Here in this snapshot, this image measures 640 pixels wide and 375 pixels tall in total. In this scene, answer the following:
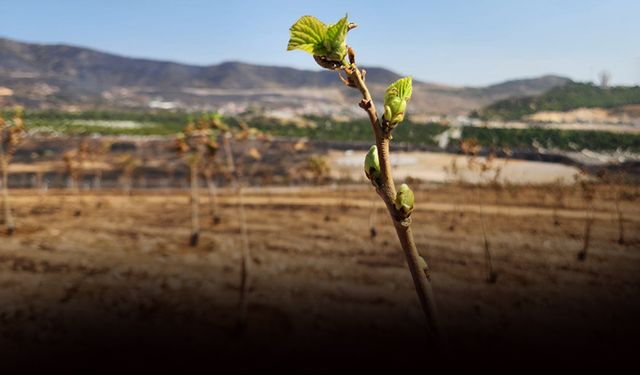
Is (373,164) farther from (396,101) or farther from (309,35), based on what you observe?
(309,35)

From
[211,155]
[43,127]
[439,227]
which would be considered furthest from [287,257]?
[43,127]

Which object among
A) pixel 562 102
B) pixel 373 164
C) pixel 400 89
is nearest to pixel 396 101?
pixel 400 89

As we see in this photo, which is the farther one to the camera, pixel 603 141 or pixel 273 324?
pixel 603 141

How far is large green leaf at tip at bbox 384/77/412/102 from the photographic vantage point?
6.63 ft

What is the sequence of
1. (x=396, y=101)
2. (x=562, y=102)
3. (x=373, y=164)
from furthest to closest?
(x=562, y=102) < (x=373, y=164) < (x=396, y=101)

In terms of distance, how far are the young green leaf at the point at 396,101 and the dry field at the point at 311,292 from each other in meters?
1.18

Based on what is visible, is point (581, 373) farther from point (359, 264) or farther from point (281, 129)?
point (281, 129)

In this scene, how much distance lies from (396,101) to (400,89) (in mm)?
71

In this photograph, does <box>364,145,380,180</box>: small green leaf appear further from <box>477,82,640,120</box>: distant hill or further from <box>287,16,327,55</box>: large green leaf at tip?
<box>477,82,640,120</box>: distant hill

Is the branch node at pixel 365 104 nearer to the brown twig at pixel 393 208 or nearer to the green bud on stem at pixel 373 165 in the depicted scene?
the brown twig at pixel 393 208

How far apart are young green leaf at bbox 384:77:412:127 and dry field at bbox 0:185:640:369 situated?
1.18 m

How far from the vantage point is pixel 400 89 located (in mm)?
2059

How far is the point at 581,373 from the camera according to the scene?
43.6ft

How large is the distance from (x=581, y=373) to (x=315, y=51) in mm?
15128
